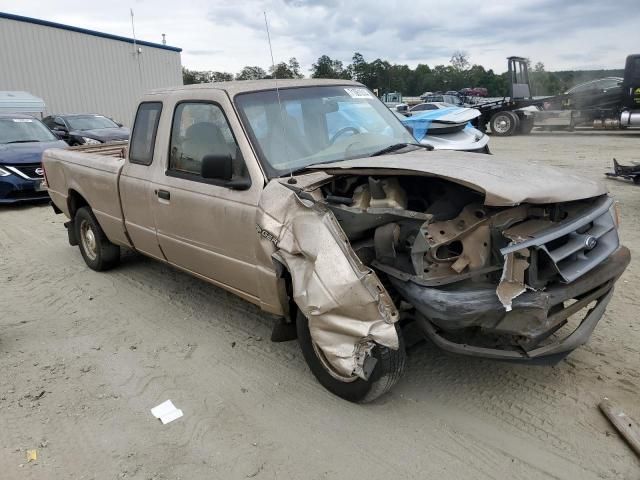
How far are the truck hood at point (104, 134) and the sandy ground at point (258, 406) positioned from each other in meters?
9.90

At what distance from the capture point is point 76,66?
79.7 ft

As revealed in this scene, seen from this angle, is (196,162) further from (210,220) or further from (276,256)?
(276,256)

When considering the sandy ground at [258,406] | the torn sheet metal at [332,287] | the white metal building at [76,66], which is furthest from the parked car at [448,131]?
the white metal building at [76,66]

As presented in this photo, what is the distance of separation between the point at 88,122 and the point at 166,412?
13.9m

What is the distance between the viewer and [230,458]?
2.85 m

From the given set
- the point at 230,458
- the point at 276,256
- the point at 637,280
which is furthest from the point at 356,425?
the point at 637,280

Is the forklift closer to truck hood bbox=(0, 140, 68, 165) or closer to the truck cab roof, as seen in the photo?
truck hood bbox=(0, 140, 68, 165)

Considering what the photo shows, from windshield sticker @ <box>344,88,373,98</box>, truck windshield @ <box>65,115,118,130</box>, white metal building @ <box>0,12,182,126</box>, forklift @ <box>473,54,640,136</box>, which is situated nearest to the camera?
windshield sticker @ <box>344,88,373,98</box>

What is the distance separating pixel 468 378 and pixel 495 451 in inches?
28.5

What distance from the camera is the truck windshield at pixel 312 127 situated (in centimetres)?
371

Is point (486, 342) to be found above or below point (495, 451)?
above

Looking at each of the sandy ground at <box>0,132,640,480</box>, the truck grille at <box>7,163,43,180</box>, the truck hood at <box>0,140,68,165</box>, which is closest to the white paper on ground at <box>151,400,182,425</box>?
the sandy ground at <box>0,132,640,480</box>

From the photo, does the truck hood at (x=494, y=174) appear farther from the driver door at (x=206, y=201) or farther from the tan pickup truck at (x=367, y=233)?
the driver door at (x=206, y=201)

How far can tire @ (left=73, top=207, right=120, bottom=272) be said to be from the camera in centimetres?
580
